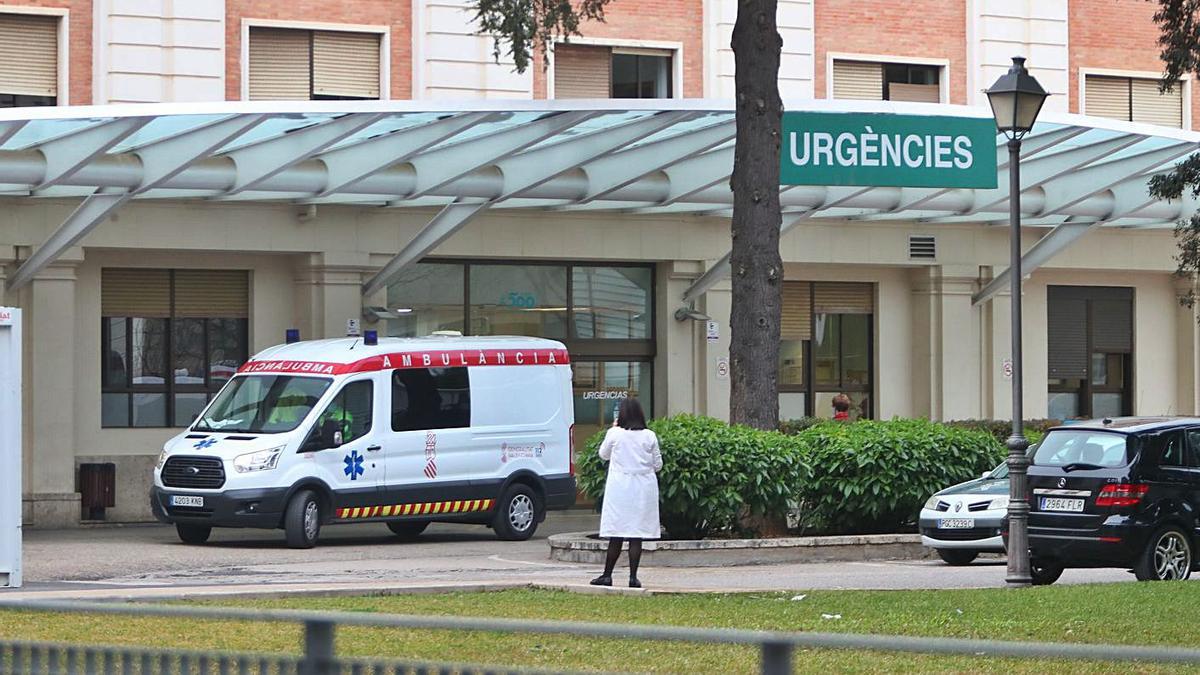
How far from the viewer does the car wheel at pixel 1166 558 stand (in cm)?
1540

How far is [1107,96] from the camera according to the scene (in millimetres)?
31875

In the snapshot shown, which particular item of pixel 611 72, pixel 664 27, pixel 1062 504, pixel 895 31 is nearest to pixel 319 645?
pixel 1062 504

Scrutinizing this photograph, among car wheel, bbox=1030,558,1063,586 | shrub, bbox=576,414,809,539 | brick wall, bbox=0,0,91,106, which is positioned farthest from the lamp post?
brick wall, bbox=0,0,91,106

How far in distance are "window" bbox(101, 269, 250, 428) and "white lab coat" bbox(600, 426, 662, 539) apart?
12.3 metres

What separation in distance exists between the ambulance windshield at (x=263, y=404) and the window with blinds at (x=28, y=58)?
6.51 meters

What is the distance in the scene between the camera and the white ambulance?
20047 mm

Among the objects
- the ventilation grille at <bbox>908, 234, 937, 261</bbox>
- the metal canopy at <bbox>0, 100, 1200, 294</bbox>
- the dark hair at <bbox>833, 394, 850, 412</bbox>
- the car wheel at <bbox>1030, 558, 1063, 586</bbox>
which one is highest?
the metal canopy at <bbox>0, 100, 1200, 294</bbox>

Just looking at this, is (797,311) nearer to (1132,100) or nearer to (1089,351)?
(1089,351)

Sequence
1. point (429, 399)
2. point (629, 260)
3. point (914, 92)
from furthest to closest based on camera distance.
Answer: point (914, 92)
point (629, 260)
point (429, 399)

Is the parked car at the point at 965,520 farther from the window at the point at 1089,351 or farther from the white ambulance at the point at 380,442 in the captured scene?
the window at the point at 1089,351

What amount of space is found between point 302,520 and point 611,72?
1105 centimetres

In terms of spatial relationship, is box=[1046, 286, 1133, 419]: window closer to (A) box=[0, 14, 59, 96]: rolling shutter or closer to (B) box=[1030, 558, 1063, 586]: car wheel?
(B) box=[1030, 558, 1063, 586]: car wheel

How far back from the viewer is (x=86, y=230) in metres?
23.2

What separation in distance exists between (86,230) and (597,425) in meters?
8.73
